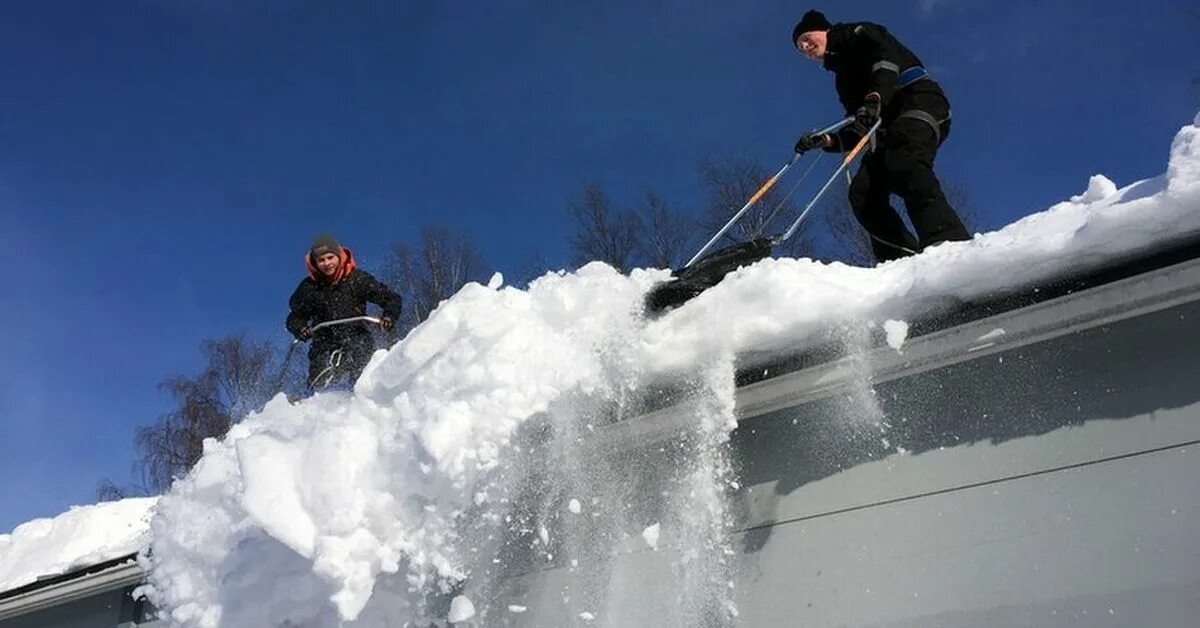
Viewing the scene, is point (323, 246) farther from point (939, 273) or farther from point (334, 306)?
point (939, 273)

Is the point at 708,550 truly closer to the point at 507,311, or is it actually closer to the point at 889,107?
the point at 507,311

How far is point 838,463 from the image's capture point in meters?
2.54

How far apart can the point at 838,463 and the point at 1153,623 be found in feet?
2.65

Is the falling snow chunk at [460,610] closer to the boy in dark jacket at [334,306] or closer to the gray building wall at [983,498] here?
the gray building wall at [983,498]

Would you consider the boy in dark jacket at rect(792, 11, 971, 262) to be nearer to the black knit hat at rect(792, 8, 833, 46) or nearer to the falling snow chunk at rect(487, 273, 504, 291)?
the black knit hat at rect(792, 8, 833, 46)

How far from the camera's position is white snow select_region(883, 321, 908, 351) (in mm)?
2408

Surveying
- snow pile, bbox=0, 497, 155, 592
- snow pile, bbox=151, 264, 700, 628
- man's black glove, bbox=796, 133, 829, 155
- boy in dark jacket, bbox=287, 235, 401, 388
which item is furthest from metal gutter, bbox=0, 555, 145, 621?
man's black glove, bbox=796, 133, 829, 155

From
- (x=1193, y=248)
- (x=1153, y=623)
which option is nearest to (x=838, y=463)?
(x=1153, y=623)

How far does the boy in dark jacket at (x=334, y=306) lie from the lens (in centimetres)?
549

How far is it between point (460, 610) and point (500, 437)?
2.02 ft

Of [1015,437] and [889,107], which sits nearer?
[1015,437]

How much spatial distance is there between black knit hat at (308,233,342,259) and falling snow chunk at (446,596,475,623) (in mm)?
3156

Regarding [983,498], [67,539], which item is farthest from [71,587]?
[983,498]

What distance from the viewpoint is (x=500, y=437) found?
2752 millimetres
